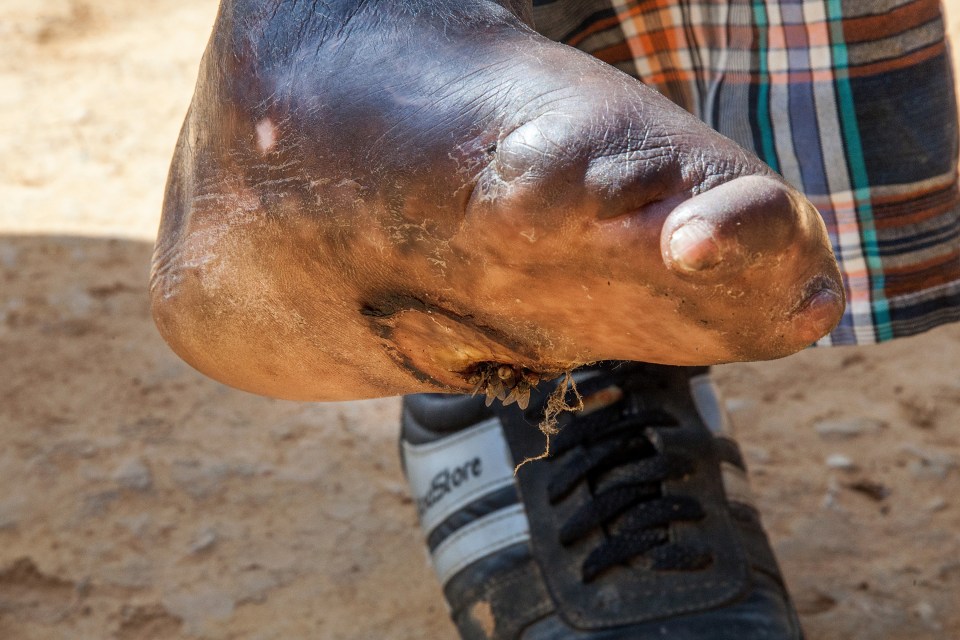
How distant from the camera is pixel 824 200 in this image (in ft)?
3.72

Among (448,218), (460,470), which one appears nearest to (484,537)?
(460,470)

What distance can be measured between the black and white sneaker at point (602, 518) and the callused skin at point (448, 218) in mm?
345

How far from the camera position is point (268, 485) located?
139 cm

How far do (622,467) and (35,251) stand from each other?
1.20 m

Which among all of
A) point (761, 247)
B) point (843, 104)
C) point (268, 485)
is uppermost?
point (761, 247)

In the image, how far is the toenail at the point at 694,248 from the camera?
1.65 feet

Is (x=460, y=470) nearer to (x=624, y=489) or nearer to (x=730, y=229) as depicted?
(x=624, y=489)

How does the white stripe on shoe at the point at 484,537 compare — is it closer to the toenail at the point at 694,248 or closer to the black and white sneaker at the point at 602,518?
the black and white sneaker at the point at 602,518

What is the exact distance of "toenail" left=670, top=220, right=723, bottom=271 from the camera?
1.65ft

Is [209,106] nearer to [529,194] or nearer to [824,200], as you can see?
[529,194]

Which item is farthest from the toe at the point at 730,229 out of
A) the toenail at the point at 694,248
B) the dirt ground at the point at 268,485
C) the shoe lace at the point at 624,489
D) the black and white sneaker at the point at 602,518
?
the dirt ground at the point at 268,485

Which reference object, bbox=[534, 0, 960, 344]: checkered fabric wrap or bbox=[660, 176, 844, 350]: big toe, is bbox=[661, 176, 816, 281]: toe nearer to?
bbox=[660, 176, 844, 350]: big toe

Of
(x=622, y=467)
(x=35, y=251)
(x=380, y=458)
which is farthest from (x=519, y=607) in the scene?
(x=35, y=251)

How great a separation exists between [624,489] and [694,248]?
2.03ft
